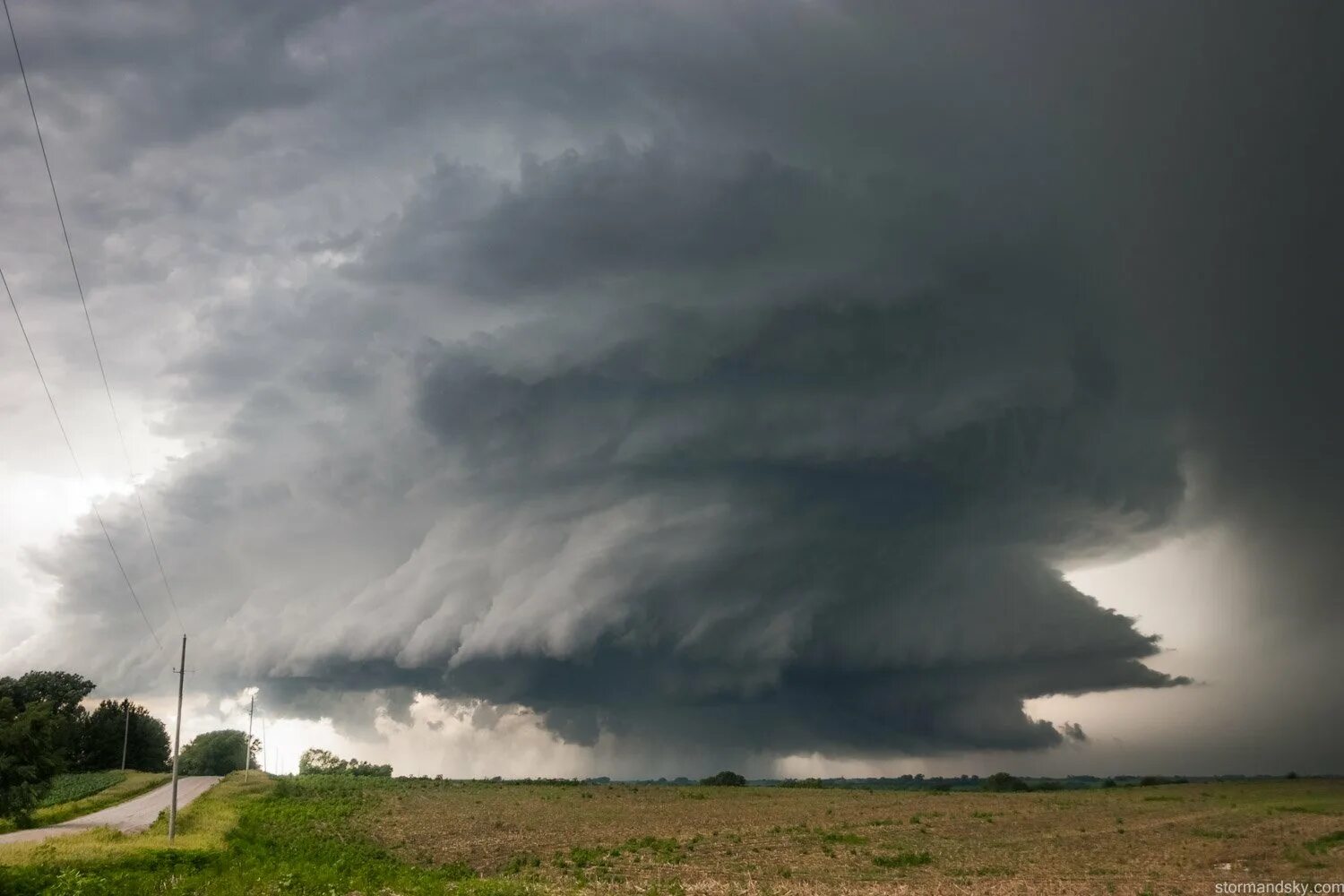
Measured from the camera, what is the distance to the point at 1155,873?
46875mm

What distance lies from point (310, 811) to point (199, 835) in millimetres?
28984

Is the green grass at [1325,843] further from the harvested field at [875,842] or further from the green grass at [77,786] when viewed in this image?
the green grass at [77,786]

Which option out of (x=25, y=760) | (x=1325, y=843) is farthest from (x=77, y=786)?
(x=1325, y=843)

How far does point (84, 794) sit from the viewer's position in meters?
125

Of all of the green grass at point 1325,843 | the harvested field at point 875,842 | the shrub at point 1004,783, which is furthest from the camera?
the shrub at point 1004,783

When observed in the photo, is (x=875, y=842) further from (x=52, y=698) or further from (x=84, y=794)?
(x=52, y=698)

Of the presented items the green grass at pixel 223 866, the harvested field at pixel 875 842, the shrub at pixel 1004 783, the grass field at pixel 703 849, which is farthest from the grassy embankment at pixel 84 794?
the shrub at pixel 1004 783

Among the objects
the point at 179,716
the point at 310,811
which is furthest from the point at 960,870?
the point at 310,811

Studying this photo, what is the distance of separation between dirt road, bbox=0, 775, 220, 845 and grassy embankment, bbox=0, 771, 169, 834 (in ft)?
5.02

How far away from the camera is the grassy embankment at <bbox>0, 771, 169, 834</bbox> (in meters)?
83.8

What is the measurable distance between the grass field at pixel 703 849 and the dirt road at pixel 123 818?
5.01 metres

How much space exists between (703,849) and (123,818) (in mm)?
62509

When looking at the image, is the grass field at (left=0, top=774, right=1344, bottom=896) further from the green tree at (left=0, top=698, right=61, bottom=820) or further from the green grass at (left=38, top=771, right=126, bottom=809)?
the green grass at (left=38, top=771, right=126, bottom=809)

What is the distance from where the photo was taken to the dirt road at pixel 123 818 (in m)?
65.1
